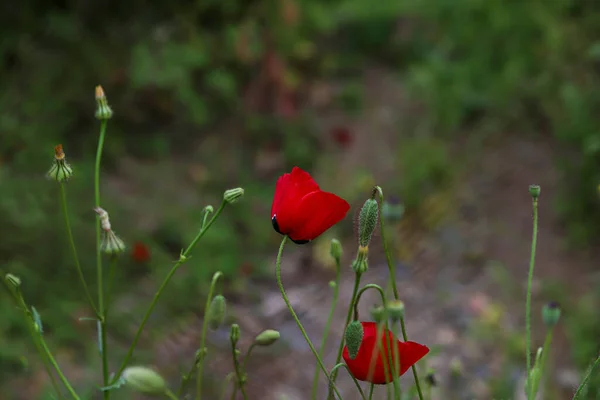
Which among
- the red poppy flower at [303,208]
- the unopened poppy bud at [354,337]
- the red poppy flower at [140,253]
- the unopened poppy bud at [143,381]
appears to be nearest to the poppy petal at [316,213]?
the red poppy flower at [303,208]

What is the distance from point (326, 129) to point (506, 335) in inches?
53.2

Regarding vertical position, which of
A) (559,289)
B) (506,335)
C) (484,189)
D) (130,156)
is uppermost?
(130,156)

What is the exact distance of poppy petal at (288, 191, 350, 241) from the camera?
0.82 metres

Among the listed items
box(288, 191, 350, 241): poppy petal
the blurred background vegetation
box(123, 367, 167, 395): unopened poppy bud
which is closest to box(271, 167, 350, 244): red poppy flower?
box(288, 191, 350, 241): poppy petal

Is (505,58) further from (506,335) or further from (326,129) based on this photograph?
(506,335)

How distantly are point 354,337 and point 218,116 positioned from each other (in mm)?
2419

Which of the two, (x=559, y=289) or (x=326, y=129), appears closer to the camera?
(x=559, y=289)

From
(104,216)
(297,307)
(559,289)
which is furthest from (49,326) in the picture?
(559,289)

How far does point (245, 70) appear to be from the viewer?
3113mm

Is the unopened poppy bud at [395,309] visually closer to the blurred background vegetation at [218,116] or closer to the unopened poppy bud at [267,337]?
the unopened poppy bud at [267,337]

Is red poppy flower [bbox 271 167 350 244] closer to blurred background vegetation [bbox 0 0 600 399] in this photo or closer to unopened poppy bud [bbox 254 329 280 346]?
unopened poppy bud [bbox 254 329 280 346]

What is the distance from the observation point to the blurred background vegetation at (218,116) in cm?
225

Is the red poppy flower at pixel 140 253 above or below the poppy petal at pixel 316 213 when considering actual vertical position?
above

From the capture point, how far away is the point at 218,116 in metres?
3.10
